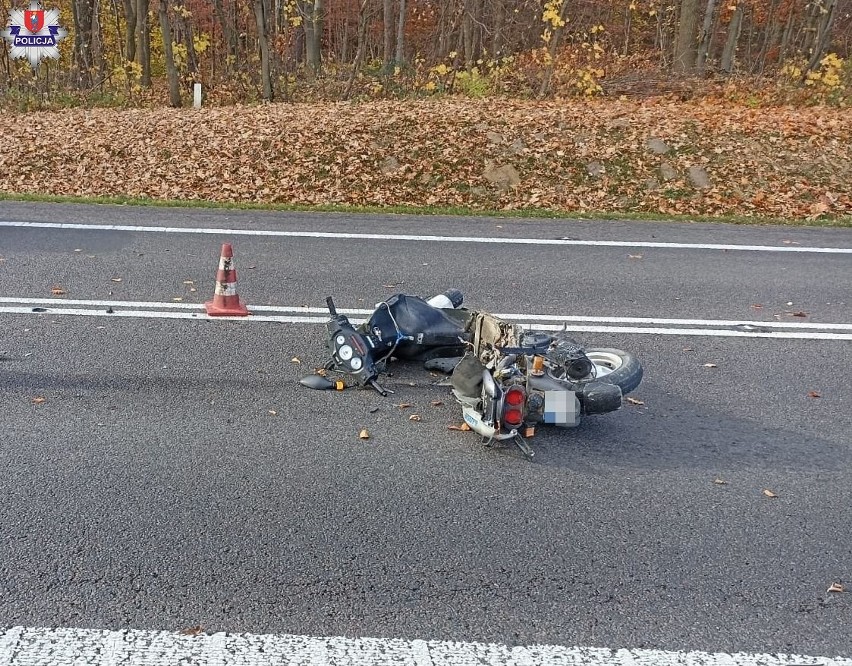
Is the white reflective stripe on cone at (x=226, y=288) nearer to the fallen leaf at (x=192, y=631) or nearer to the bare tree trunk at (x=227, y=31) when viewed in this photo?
the fallen leaf at (x=192, y=631)

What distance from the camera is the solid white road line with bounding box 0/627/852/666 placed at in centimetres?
312

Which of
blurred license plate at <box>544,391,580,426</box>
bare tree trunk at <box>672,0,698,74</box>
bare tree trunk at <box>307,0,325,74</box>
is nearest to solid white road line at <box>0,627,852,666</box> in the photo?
blurred license plate at <box>544,391,580,426</box>

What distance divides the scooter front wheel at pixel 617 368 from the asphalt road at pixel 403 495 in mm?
232

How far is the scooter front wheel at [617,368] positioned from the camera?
552cm

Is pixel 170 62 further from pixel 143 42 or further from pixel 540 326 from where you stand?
pixel 540 326

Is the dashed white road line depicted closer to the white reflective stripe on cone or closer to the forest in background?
the white reflective stripe on cone

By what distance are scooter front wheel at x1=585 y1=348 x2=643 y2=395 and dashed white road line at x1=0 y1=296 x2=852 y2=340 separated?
117 centimetres

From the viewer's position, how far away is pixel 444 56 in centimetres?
2658

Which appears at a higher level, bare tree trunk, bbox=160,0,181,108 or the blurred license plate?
bare tree trunk, bbox=160,0,181,108

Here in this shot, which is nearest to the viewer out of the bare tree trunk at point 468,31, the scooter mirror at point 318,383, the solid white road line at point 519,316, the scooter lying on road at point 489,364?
the scooter lying on road at point 489,364

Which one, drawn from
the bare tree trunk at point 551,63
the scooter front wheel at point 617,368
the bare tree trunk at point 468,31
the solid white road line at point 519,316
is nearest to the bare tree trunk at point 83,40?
the bare tree trunk at point 468,31

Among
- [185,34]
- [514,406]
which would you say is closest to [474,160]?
[514,406]

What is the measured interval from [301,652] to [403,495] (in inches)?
51.9

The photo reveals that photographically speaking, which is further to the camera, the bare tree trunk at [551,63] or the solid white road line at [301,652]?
the bare tree trunk at [551,63]
